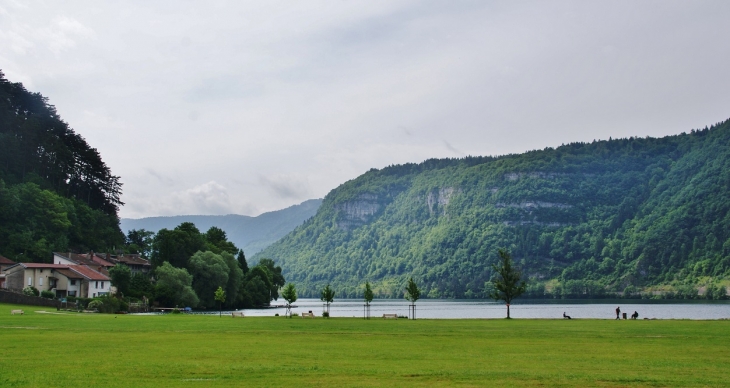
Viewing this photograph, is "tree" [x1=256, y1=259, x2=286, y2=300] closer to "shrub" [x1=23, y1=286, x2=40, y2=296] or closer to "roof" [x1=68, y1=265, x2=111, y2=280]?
"roof" [x1=68, y1=265, x2=111, y2=280]

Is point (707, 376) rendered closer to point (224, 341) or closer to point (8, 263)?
point (224, 341)

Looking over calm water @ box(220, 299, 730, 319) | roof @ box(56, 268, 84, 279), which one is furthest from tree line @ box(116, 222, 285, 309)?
calm water @ box(220, 299, 730, 319)

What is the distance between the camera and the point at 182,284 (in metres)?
116

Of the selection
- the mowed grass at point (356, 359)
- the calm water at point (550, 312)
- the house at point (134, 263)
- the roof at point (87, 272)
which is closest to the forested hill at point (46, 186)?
the house at point (134, 263)

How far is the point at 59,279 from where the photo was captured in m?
103

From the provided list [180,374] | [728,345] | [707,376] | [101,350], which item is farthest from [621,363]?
[101,350]

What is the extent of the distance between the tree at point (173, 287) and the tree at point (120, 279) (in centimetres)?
453

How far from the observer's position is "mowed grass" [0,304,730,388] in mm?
22266

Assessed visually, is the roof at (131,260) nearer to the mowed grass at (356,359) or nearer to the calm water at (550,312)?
the calm water at (550,312)

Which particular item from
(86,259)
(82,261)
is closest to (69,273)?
(82,261)

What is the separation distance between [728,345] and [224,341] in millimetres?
25504

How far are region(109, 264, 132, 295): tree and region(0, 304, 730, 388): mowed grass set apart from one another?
66.8 m

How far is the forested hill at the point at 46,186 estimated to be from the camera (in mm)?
112000

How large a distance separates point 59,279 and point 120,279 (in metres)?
8.98
